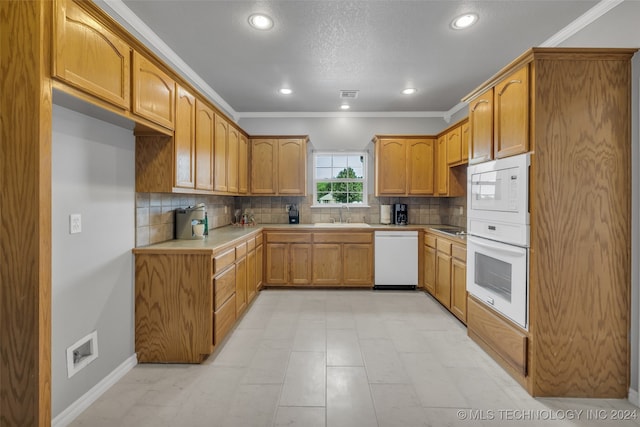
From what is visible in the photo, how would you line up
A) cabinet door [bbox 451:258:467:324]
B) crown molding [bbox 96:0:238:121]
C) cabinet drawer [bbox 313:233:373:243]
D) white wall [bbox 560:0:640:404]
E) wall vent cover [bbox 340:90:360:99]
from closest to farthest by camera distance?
white wall [bbox 560:0:640:404], crown molding [bbox 96:0:238:121], cabinet door [bbox 451:258:467:324], wall vent cover [bbox 340:90:360:99], cabinet drawer [bbox 313:233:373:243]

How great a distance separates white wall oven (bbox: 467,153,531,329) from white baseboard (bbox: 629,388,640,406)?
2.28 feet

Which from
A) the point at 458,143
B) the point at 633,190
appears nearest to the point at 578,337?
the point at 633,190

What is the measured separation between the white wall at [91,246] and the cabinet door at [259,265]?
1.74 m

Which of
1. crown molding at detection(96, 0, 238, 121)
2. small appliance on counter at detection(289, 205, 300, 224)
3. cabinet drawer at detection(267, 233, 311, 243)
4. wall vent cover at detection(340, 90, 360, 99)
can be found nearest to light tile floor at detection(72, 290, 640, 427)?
cabinet drawer at detection(267, 233, 311, 243)

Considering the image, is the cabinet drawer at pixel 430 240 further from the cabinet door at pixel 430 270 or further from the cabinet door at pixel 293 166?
the cabinet door at pixel 293 166

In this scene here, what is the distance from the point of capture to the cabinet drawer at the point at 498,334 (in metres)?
1.98

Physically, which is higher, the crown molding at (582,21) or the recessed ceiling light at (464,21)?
the recessed ceiling light at (464,21)

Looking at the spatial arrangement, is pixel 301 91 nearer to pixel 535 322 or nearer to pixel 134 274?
pixel 134 274

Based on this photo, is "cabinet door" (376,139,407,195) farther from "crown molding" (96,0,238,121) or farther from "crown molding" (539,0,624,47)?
"crown molding" (96,0,238,121)

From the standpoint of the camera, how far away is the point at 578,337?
6.18 ft

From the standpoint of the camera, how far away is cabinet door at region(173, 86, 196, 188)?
2344mm

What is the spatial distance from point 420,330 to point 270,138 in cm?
316

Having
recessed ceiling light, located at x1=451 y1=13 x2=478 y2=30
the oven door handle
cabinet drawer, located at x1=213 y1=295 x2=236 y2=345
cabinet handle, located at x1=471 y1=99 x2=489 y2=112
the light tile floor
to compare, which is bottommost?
the light tile floor

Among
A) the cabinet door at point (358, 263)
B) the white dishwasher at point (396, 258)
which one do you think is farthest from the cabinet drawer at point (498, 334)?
the cabinet door at point (358, 263)
